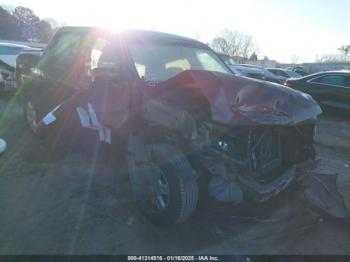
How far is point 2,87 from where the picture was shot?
8.75 metres

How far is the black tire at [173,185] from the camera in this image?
2652mm

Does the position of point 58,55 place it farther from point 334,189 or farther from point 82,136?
point 334,189

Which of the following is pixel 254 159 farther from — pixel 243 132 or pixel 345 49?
pixel 345 49

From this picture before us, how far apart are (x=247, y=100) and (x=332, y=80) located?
27.4 feet

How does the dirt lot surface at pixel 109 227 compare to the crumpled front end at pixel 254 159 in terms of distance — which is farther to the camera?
the dirt lot surface at pixel 109 227

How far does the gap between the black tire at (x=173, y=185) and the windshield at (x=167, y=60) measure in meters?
0.92

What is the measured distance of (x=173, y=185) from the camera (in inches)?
106

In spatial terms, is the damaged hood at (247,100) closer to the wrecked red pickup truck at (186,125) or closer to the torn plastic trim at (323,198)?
the wrecked red pickup truck at (186,125)

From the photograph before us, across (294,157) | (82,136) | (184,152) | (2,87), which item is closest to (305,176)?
(294,157)

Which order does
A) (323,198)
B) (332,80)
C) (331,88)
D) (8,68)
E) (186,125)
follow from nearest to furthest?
(186,125) → (323,198) → (331,88) → (332,80) → (8,68)

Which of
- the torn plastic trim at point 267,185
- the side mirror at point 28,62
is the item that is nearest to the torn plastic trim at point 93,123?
the torn plastic trim at point 267,185

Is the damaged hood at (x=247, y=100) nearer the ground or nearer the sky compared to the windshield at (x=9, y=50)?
nearer the ground

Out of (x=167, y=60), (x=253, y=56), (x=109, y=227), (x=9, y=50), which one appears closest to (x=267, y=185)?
(x=109, y=227)

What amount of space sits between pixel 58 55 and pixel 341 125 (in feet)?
25.8
